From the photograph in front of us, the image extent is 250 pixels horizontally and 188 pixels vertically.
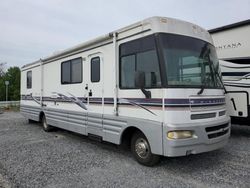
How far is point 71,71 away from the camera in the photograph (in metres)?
7.31

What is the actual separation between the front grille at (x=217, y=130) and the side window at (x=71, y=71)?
Result: 3.69 m

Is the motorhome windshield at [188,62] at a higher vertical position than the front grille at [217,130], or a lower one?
higher

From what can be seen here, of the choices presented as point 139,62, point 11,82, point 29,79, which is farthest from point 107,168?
point 11,82

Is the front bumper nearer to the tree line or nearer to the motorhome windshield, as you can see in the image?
the motorhome windshield

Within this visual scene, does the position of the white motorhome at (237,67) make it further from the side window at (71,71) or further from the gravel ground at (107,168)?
the side window at (71,71)

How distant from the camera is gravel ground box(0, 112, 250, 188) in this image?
418 cm

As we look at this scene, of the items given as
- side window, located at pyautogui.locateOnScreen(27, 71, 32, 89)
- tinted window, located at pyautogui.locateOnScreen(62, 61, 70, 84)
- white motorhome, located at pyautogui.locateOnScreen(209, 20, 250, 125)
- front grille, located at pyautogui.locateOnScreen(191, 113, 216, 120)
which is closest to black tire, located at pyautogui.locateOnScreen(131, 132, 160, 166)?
front grille, located at pyautogui.locateOnScreen(191, 113, 216, 120)

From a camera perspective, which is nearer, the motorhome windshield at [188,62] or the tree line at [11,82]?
the motorhome windshield at [188,62]

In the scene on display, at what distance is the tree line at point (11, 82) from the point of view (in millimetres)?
41250

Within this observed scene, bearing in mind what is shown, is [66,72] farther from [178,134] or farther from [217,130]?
[217,130]

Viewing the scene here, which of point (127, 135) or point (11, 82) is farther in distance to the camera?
point (11, 82)

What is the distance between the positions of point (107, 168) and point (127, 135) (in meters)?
0.85

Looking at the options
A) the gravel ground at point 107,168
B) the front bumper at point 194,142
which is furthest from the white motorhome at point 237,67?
the front bumper at point 194,142

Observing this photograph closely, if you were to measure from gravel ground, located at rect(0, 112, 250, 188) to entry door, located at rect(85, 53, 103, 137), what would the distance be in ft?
2.04
